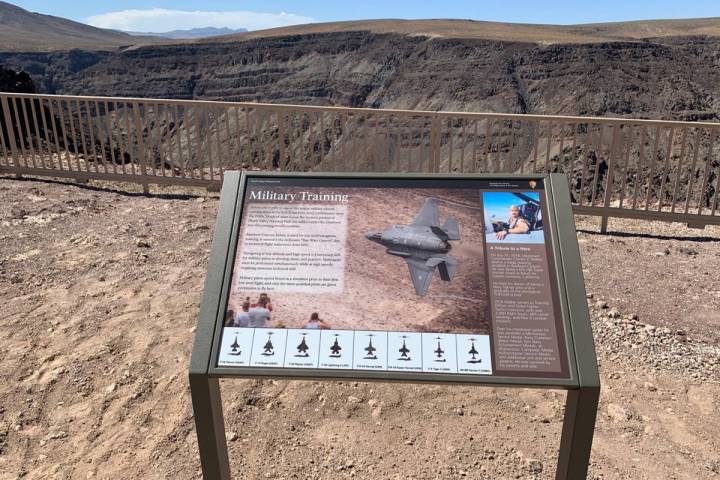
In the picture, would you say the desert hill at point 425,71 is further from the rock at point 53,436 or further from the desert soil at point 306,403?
the rock at point 53,436

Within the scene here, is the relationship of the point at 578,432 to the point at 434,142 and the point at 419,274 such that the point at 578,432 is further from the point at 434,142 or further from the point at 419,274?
the point at 434,142

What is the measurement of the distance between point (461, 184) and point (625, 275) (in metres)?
3.66

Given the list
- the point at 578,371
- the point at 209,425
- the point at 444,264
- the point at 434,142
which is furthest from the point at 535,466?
the point at 434,142

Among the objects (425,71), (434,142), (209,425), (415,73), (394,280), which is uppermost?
(394,280)

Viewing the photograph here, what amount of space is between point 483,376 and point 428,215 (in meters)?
0.72

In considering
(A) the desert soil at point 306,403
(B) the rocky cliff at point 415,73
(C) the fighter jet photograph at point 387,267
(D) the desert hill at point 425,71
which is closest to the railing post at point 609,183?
(A) the desert soil at point 306,403

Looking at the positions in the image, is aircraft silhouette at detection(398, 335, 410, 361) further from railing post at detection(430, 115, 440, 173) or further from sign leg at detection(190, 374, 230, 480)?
railing post at detection(430, 115, 440, 173)

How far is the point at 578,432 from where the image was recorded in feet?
7.04

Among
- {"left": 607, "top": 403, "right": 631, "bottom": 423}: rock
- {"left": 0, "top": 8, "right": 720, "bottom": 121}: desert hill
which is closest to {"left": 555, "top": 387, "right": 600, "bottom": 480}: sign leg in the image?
{"left": 607, "top": 403, "right": 631, "bottom": 423}: rock

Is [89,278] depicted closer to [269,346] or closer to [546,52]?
[269,346]

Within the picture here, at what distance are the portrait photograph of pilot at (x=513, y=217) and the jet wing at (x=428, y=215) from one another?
0.70ft

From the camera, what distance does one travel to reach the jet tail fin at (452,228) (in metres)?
2.39

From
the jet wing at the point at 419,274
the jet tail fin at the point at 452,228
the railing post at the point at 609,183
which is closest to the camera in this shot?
the jet wing at the point at 419,274

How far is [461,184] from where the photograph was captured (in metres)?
2.52
